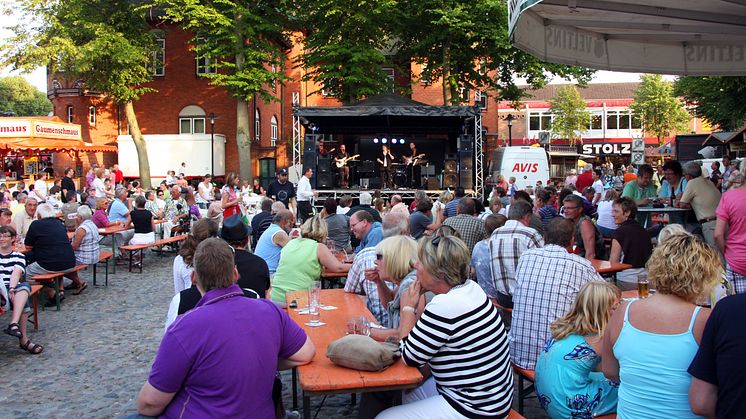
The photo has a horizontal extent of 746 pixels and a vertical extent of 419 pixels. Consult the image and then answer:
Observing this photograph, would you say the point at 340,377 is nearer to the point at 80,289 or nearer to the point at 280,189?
the point at 80,289

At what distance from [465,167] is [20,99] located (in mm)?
74869

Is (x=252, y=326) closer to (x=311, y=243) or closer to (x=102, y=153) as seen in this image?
(x=311, y=243)

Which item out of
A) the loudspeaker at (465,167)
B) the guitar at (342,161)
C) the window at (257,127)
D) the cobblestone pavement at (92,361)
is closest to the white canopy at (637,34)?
the cobblestone pavement at (92,361)

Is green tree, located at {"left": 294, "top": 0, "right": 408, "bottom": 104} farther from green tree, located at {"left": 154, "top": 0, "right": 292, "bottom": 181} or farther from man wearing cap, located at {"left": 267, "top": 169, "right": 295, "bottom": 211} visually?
man wearing cap, located at {"left": 267, "top": 169, "right": 295, "bottom": 211}

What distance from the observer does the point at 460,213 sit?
7.72 meters

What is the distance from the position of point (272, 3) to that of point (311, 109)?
1041 cm

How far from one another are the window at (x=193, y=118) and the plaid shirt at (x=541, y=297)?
30.6m

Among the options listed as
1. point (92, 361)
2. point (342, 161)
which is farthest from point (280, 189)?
point (92, 361)

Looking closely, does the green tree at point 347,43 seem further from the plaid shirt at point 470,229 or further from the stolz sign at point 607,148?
the stolz sign at point 607,148

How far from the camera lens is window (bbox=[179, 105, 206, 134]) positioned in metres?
32.9

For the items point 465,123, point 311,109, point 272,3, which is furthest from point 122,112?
point 465,123

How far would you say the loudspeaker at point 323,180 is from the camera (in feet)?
68.9

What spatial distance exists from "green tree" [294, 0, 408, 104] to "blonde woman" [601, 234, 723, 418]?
74.4ft

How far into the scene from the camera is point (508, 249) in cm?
538
